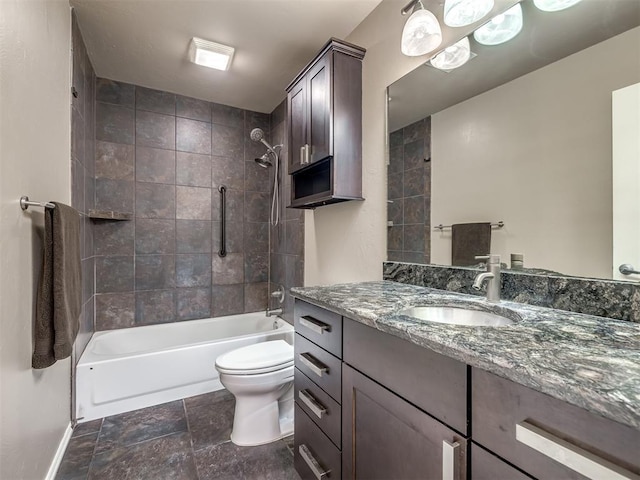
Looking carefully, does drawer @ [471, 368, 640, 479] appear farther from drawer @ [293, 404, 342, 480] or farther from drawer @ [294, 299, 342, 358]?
drawer @ [293, 404, 342, 480]

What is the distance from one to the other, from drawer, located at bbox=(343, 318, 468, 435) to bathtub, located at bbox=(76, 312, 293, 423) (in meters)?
1.61

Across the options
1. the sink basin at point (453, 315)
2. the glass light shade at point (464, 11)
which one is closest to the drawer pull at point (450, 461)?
the sink basin at point (453, 315)

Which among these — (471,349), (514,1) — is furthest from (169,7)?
(471,349)

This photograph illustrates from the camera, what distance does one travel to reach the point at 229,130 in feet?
10.0

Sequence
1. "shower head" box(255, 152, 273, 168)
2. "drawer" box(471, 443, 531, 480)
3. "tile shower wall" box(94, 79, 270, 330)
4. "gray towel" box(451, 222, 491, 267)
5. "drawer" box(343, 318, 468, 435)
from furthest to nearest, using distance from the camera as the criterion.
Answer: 1. "shower head" box(255, 152, 273, 168)
2. "tile shower wall" box(94, 79, 270, 330)
3. "gray towel" box(451, 222, 491, 267)
4. "drawer" box(343, 318, 468, 435)
5. "drawer" box(471, 443, 531, 480)

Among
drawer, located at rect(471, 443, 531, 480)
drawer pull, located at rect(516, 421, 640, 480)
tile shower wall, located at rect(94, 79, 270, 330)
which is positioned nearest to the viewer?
drawer pull, located at rect(516, 421, 640, 480)

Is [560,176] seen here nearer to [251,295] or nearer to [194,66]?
[194,66]

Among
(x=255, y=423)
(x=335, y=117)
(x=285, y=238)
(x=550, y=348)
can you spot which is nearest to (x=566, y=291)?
(x=550, y=348)

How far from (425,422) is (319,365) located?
542 millimetres

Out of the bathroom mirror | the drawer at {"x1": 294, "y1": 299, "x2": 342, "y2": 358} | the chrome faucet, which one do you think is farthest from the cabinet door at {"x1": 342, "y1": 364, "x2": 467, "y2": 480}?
the bathroom mirror

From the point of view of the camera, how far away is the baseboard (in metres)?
1.45

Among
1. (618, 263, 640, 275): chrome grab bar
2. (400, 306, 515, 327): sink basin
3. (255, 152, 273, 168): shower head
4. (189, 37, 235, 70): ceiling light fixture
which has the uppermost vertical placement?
(189, 37, 235, 70): ceiling light fixture

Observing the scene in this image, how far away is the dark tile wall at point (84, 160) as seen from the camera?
6.31 ft

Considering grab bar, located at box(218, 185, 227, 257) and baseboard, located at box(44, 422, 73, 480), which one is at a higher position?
grab bar, located at box(218, 185, 227, 257)
